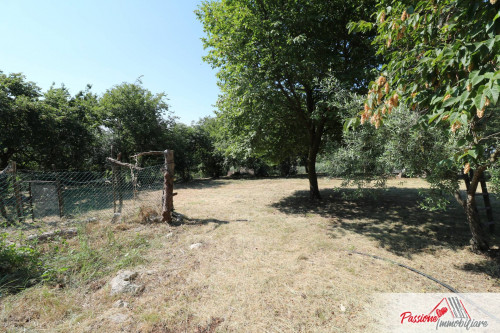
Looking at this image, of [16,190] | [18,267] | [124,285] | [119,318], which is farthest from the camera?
[16,190]

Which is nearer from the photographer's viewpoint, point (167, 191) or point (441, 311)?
point (441, 311)

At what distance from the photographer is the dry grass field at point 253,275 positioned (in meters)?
2.39

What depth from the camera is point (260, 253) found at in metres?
4.25

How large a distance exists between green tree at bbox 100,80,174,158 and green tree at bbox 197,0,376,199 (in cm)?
1099

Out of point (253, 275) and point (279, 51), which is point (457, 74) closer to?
point (253, 275)

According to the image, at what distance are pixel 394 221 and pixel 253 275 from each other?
18.1 ft

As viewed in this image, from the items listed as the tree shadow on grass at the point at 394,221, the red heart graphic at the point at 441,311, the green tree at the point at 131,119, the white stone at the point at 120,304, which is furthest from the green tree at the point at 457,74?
the green tree at the point at 131,119

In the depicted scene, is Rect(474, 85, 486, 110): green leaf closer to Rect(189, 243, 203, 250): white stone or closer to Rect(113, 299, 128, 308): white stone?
Rect(113, 299, 128, 308): white stone

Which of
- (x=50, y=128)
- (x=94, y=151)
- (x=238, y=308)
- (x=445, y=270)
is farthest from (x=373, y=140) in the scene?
(x=94, y=151)

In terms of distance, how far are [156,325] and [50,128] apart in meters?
12.6

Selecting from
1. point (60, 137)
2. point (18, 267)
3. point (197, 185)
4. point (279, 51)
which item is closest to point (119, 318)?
point (18, 267)

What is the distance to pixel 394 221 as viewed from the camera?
250 inches

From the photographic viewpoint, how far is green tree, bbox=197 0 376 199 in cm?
623

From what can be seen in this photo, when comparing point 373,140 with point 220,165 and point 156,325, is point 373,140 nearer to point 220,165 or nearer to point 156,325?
point 156,325
